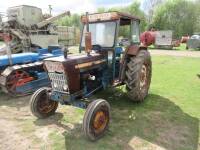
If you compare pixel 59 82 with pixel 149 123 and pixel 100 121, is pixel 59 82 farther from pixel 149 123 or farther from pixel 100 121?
pixel 149 123

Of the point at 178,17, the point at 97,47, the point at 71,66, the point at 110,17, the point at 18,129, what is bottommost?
the point at 18,129

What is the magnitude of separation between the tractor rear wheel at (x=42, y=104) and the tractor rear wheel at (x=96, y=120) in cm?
135

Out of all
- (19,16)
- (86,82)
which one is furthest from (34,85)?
(19,16)

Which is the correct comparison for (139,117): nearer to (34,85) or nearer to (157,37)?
(34,85)

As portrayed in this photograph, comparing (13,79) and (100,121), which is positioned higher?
(13,79)

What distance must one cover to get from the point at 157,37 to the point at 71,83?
20.6 m

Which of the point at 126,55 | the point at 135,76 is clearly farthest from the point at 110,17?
the point at 135,76

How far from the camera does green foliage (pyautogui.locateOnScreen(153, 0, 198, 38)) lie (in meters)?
42.4

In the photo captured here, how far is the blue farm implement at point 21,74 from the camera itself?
624 cm

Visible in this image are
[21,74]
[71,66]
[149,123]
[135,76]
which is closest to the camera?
[71,66]

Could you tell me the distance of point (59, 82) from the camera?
4.21 metres

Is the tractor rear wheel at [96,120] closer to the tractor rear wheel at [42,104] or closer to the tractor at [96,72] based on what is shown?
the tractor at [96,72]

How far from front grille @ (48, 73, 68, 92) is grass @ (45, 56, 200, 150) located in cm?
78

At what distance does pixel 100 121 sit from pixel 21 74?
3.48 metres
